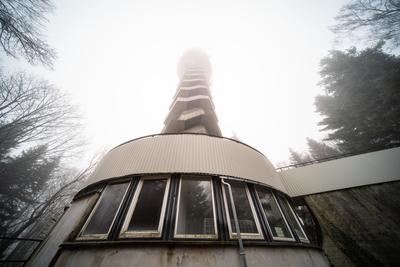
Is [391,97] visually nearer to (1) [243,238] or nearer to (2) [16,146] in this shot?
(1) [243,238]

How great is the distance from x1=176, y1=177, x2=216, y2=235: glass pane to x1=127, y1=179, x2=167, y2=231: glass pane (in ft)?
1.95

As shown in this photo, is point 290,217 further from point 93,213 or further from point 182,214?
point 93,213

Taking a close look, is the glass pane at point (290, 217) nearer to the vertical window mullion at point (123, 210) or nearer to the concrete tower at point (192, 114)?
the vertical window mullion at point (123, 210)

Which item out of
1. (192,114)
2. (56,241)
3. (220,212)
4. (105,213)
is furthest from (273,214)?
(192,114)

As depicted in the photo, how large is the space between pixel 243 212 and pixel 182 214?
188 cm

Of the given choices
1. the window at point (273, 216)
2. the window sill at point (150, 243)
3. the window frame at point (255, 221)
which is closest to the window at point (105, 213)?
the window sill at point (150, 243)

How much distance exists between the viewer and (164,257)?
3.51m

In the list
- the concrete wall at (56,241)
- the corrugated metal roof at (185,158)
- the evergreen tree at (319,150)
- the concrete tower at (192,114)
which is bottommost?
the concrete wall at (56,241)

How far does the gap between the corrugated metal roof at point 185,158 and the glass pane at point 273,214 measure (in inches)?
16.0

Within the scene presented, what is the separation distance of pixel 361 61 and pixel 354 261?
2050cm

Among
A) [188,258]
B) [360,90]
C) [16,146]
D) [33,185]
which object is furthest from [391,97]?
[33,185]

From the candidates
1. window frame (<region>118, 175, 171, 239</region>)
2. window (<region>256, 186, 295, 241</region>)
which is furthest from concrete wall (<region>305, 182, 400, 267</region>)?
window frame (<region>118, 175, 171, 239</region>)

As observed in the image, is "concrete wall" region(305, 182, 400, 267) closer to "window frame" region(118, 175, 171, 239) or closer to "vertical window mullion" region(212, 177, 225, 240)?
"vertical window mullion" region(212, 177, 225, 240)

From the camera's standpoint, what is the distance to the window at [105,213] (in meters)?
4.40
